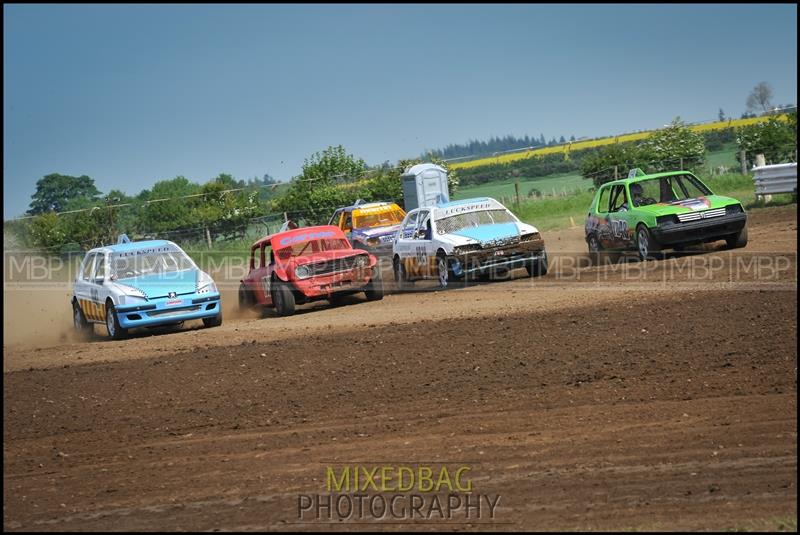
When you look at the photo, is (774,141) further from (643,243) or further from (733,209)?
(643,243)

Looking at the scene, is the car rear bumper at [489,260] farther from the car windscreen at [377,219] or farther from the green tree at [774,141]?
the green tree at [774,141]

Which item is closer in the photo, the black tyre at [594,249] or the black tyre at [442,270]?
the black tyre at [442,270]

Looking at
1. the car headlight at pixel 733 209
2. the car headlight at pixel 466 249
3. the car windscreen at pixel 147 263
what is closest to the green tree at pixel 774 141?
the car headlight at pixel 733 209

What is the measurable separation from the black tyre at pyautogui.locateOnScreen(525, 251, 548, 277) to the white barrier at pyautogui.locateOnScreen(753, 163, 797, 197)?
12.1m

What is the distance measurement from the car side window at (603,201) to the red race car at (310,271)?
503 cm

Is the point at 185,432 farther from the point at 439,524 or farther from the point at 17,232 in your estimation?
the point at 17,232

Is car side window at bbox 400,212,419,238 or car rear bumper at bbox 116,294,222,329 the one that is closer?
car rear bumper at bbox 116,294,222,329

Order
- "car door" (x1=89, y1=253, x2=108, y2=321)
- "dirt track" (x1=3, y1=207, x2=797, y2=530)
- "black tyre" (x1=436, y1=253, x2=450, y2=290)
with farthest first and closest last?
"black tyre" (x1=436, y1=253, x2=450, y2=290) < "car door" (x1=89, y1=253, x2=108, y2=321) < "dirt track" (x1=3, y1=207, x2=797, y2=530)

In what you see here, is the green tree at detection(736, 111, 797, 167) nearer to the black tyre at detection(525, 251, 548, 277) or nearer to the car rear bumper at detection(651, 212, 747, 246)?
the car rear bumper at detection(651, 212, 747, 246)

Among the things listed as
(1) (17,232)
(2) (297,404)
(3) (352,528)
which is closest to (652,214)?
(2) (297,404)

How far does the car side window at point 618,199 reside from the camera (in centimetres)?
2019

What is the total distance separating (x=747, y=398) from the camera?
29.5ft

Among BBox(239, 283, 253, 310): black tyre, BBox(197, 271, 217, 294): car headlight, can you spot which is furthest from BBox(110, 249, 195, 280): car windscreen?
BBox(239, 283, 253, 310): black tyre

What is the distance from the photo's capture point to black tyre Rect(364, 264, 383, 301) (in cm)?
1899
